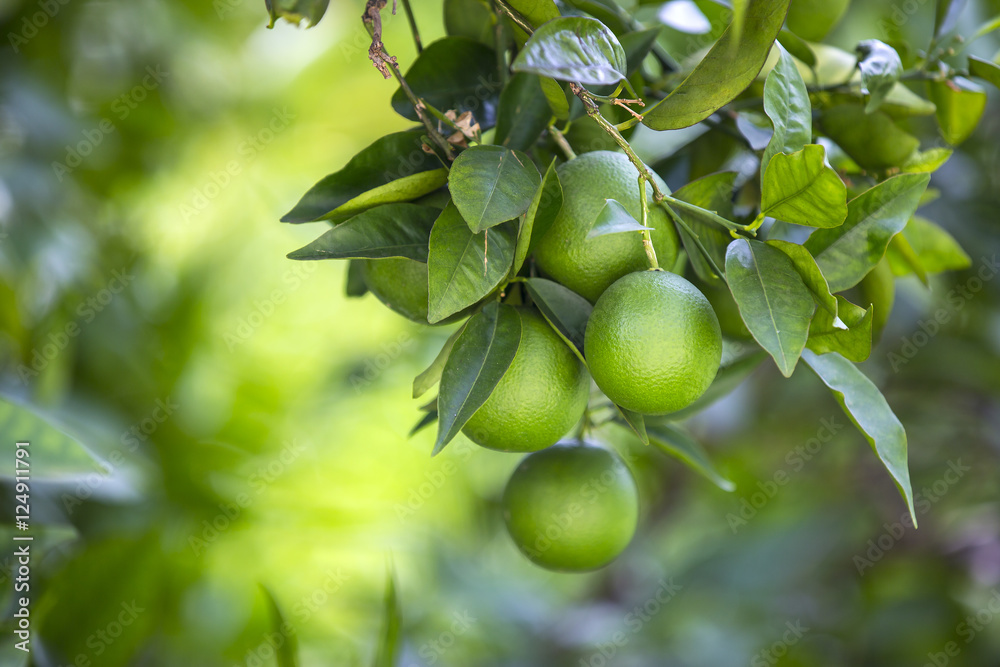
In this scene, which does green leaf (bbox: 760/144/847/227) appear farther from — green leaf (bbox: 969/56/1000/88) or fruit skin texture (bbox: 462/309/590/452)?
green leaf (bbox: 969/56/1000/88)

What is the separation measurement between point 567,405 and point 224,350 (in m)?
1.74

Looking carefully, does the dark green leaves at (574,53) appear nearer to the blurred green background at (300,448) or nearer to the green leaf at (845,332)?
the green leaf at (845,332)

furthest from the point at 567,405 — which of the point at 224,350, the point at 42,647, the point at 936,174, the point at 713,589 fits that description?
the point at 224,350

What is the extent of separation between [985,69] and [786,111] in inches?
13.4

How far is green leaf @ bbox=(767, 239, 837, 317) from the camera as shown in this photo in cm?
50

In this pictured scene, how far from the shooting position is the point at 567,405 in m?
0.59

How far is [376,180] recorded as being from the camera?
0.61 metres

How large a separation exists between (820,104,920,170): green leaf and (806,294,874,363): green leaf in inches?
10.6

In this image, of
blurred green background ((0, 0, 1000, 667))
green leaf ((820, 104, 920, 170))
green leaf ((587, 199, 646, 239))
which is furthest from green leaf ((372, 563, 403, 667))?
green leaf ((820, 104, 920, 170))

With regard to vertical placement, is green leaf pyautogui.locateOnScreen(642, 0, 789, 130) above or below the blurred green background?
above

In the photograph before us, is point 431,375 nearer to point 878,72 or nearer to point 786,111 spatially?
point 786,111

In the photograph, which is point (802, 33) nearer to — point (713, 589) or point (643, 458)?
point (643, 458)

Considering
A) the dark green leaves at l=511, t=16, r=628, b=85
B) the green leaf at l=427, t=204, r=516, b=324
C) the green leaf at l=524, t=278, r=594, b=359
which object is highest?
the dark green leaves at l=511, t=16, r=628, b=85

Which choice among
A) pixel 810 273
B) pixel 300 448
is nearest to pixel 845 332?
→ pixel 810 273
